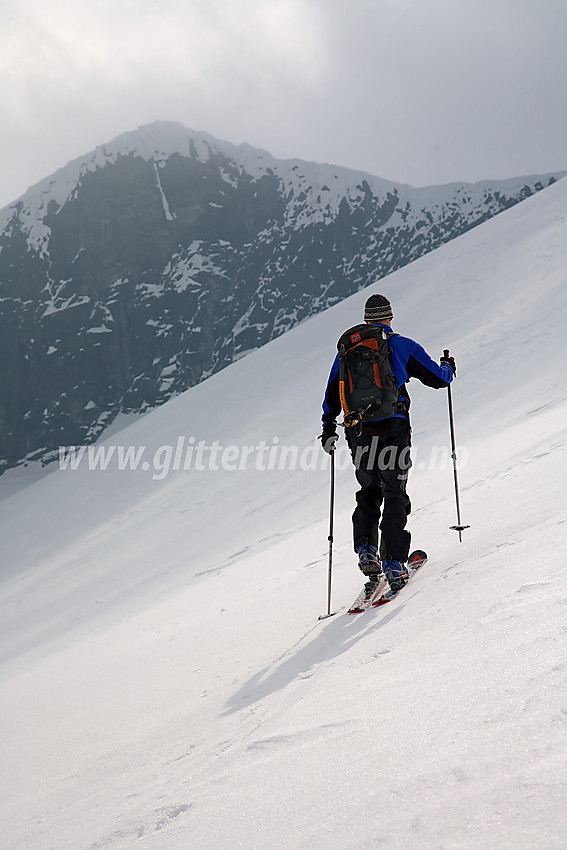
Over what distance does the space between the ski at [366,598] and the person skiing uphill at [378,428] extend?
4cm

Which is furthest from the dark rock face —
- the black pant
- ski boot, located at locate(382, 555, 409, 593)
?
ski boot, located at locate(382, 555, 409, 593)

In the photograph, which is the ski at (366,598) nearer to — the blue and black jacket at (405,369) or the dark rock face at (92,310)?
the blue and black jacket at (405,369)

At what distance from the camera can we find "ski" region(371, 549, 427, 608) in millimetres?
3863

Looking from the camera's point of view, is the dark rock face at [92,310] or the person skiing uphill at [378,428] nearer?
the person skiing uphill at [378,428]

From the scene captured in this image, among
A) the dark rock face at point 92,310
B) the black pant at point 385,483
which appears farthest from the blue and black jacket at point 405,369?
the dark rock face at point 92,310

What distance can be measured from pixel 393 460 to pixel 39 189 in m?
218

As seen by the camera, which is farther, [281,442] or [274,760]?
[281,442]

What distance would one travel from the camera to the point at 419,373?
442 centimetres

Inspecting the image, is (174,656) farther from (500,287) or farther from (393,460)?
(500,287)

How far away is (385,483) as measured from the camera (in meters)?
4.18

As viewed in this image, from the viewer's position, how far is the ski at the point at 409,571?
3863 mm

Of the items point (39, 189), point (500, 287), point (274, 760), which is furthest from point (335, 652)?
point (39, 189)

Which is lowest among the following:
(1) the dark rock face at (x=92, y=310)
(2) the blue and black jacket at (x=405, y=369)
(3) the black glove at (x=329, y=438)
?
(3) the black glove at (x=329, y=438)

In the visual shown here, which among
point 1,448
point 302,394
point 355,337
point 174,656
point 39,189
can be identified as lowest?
point 174,656
